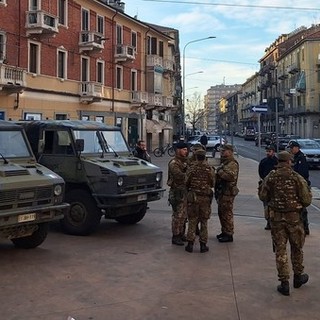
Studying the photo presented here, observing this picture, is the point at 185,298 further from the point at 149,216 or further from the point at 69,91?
the point at 69,91

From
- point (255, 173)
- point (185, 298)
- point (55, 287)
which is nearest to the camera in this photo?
point (185, 298)

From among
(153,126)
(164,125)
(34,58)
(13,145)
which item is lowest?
(13,145)

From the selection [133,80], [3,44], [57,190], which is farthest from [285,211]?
[133,80]

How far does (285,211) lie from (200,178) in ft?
7.43

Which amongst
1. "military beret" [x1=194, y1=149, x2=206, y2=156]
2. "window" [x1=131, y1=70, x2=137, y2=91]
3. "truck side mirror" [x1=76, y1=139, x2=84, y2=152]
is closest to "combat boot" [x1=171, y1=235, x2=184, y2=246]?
"military beret" [x1=194, y1=149, x2=206, y2=156]

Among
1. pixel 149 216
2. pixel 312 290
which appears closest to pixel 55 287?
pixel 312 290

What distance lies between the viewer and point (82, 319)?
5.32 metres

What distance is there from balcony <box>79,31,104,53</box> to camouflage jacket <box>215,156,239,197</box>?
26.4 metres

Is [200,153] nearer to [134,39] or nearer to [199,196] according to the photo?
[199,196]

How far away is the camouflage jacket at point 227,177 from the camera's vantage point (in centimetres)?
900

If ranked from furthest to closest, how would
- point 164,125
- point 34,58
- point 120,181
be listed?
point 164,125
point 34,58
point 120,181

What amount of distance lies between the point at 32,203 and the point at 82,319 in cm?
297

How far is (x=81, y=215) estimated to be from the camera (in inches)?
388

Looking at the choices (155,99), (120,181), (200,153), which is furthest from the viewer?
(155,99)
